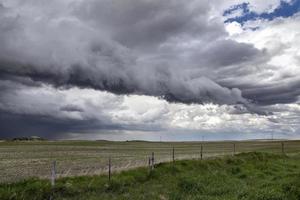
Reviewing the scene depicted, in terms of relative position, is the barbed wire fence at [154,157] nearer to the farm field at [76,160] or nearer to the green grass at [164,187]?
the farm field at [76,160]

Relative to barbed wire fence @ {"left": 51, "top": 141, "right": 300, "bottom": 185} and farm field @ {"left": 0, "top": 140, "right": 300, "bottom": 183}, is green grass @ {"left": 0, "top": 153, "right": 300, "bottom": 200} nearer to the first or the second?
barbed wire fence @ {"left": 51, "top": 141, "right": 300, "bottom": 185}

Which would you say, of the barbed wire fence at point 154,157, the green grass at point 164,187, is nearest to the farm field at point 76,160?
the barbed wire fence at point 154,157

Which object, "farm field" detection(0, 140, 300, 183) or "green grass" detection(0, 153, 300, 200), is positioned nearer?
"green grass" detection(0, 153, 300, 200)

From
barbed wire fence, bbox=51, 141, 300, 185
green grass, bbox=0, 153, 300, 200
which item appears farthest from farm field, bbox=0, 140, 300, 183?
green grass, bbox=0, 153, 300, 200

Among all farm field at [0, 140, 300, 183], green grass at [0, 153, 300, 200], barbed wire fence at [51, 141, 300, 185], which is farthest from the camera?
A: barbed wire fence at [51, 141, 300, 185]

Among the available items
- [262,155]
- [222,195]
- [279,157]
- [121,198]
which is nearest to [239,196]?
[222,195]

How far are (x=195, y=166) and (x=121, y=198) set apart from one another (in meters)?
12.7

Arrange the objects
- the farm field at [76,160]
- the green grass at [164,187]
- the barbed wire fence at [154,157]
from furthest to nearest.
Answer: the barbed wire fence at [154,157] → the farm field at [76,160] → the green grass at [164,187]

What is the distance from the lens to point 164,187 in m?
22.0

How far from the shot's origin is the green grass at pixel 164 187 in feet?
59.9

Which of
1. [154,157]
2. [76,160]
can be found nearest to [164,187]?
[76,160]

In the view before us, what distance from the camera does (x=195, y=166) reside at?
1176 inches

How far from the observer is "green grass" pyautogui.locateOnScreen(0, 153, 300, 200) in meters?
18.3

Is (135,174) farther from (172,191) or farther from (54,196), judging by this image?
(54,196)
